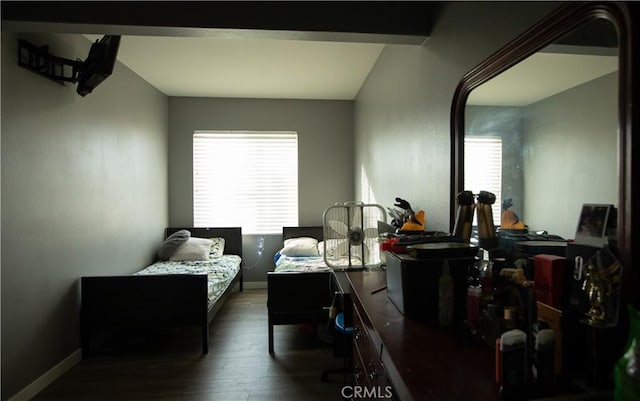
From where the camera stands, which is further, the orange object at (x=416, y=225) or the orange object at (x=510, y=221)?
the orange object at (x=416, y=225)

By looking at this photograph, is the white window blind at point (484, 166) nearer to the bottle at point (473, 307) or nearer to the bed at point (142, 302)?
the bottle at point (473, 307)

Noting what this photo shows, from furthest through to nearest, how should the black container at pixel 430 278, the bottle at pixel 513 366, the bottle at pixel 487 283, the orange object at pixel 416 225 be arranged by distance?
the orange object at pixel 416 225, the black container at pixel 430 278, the bottle at pixel 487 283, the bottle at pixel 513 366

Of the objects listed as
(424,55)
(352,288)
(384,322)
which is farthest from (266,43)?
(384,322)

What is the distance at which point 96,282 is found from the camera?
8.37 feet

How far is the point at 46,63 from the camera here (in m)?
2.24

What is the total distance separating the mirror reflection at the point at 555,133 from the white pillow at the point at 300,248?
291 cm

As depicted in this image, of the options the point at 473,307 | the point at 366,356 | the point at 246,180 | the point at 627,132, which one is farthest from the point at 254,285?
the point at 627,132

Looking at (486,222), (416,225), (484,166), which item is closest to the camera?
(486,222)

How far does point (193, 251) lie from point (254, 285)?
1.07 metres

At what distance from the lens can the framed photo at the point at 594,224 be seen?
768mm

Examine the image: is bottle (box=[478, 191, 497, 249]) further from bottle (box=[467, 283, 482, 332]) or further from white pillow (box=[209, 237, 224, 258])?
white pillow (box=[209, 237, 224, 258])

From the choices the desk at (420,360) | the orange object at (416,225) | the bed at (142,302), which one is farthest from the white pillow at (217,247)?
the desk at (420,360)

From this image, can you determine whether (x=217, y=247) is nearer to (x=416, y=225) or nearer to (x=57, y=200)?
(x=57, y=200)

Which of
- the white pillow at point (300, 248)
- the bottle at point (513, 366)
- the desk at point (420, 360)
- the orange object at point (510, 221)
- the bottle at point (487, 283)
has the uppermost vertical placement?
the orange object at point (510, 221)
